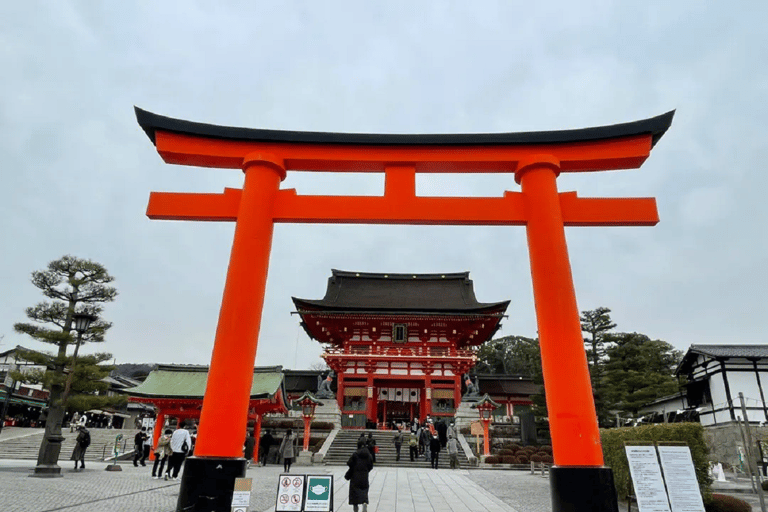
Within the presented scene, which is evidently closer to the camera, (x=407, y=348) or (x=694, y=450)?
(x=694, y=450)

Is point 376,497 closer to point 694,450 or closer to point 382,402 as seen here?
point 694,450

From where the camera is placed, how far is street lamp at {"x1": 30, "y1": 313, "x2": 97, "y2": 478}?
40.7 feet

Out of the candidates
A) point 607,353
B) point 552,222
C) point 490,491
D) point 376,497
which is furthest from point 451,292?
point 552,222

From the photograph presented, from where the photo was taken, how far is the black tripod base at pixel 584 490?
564 cm

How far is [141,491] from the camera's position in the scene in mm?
10195

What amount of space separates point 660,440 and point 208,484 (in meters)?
7.39

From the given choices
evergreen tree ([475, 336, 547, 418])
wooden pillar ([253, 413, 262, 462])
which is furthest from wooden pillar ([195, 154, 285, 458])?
evergreen tree ([475, 336, 547, 418])

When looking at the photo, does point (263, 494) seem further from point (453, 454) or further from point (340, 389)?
point (340, 389)

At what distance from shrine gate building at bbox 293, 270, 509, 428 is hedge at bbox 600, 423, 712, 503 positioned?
48.4 ft

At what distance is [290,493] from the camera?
19.3 ft

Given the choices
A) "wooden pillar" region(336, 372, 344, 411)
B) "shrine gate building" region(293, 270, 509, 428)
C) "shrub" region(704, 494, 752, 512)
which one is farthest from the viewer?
"shrine gate building" region(293, 270, 509, 428)

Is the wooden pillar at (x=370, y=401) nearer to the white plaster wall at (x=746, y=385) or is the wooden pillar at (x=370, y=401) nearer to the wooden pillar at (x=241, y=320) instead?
the white plaster wall at (x=746, y=385)

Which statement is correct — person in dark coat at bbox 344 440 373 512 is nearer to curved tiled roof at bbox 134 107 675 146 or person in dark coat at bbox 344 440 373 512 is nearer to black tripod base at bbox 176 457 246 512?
black tripod base at bbox 176 457 246 512

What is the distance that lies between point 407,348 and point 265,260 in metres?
19.5
